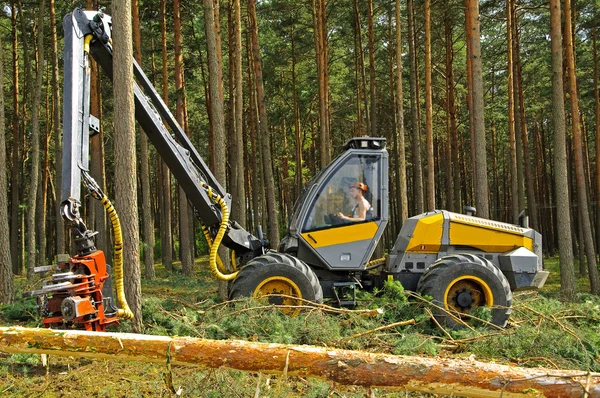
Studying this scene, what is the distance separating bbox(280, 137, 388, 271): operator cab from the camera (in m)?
8.80

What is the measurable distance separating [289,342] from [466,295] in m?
3.28

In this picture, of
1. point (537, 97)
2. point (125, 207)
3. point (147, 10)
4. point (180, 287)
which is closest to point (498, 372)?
point (125, 207)

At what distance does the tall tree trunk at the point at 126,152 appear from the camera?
7375 millimetres

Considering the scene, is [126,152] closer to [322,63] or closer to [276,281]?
[276,281]

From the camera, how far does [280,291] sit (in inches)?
323

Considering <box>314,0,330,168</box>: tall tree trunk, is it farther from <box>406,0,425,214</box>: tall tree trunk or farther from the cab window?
the cab window

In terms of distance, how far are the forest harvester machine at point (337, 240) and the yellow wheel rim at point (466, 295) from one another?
0.02 meters

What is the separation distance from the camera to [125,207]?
736cm

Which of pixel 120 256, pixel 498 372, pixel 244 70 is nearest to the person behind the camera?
pixel 498 372

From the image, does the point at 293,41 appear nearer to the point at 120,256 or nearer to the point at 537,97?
the point at 537,97

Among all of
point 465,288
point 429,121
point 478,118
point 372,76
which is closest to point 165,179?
point 372,76

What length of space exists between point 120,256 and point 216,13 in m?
12.8

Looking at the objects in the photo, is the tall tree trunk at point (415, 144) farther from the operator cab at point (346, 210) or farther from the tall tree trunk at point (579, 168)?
the operator cab at point (346, 210)

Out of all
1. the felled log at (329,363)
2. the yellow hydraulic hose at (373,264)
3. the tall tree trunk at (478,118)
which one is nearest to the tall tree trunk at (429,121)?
the tall tree trunk at (478,118)
